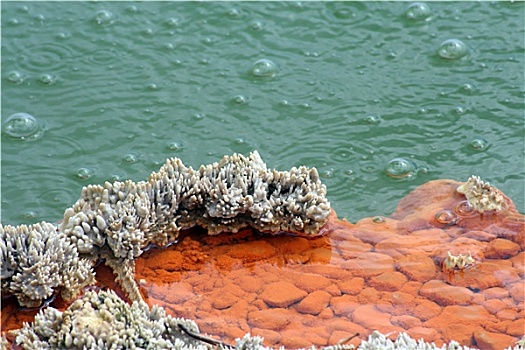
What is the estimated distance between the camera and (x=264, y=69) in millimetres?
5945

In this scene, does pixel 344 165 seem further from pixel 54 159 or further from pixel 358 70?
pixel 54 159

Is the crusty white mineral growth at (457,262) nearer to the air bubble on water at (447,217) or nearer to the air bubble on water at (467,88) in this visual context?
the air bubble on water at (447,217)

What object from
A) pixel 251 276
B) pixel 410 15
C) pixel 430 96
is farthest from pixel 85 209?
pixel 410 15

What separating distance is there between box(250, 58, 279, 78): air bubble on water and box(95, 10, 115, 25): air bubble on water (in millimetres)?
1479

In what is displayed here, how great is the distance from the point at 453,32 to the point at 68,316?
425 cm

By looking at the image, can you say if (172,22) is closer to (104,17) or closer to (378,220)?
(104,17)

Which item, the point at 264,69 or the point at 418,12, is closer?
the point at 264,69

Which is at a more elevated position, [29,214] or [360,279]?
[29,214]

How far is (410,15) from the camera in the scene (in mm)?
6438

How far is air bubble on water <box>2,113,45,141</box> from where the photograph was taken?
5422 millimetres

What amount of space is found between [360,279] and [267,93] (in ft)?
6.89

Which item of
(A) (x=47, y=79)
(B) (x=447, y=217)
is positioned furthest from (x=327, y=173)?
(A) (x=47, y=79)

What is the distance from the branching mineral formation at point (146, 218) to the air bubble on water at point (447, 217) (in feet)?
2.42

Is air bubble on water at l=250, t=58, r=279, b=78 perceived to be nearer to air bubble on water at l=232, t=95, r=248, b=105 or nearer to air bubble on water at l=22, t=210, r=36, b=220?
air bubble on water at l=232, t=95, r=248, b=105
